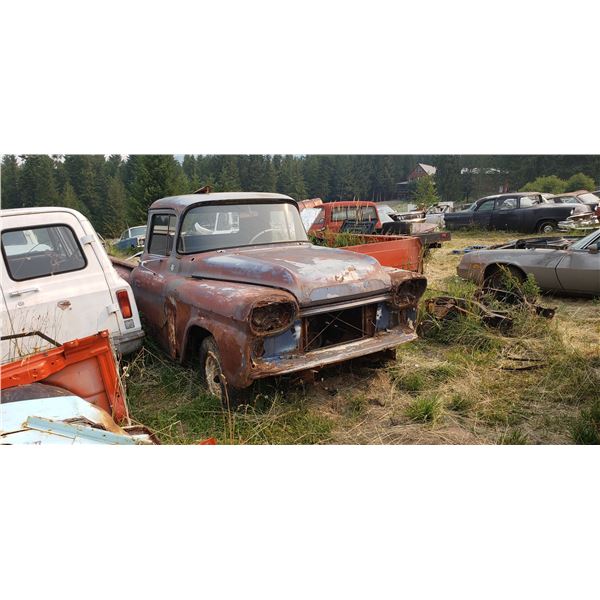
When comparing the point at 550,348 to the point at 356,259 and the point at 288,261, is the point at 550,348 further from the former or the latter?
the point at 288,261

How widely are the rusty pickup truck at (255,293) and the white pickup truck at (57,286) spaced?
38 centimetres

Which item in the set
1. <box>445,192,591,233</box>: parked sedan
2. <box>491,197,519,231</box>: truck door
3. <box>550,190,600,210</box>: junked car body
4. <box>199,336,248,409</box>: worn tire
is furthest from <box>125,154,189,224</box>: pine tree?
<box>491,197,519,231</box>: truck door

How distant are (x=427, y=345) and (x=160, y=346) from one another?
8.57 feet

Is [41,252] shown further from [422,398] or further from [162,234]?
[422,398]

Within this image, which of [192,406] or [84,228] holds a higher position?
[84,228]

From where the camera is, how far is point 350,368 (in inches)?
148

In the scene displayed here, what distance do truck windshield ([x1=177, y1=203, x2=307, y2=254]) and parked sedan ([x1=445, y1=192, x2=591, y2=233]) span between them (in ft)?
23.0

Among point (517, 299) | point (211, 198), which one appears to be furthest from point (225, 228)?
point (517, 299)

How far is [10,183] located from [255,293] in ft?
9.19

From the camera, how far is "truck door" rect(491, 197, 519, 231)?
11.1m

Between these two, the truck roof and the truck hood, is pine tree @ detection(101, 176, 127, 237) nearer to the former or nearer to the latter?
the truck roof
